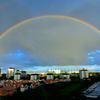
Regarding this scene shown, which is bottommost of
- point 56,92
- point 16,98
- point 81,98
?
point 56,92

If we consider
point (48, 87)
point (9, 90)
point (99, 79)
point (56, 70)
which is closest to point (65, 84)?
point (48, 87)

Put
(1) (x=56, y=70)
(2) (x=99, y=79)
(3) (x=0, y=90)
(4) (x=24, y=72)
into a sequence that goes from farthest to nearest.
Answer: (1) (x=56, y=70) → (4) (x=24, y=72) → (2) (x=99, y=79) → (3) (x=0, y=90)

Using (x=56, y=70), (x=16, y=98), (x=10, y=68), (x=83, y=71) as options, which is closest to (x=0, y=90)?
(x=16, y=98)

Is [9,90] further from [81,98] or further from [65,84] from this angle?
[65,84]

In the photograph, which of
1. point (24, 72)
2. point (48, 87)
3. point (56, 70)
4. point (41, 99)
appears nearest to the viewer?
point (41, 99)

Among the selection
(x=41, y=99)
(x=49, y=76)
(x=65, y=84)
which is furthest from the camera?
(x=49, y=76)

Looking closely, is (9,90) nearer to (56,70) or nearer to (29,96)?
(29,96)

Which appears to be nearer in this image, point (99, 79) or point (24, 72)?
point (99, 79)

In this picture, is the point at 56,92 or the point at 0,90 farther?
the point at 56,92

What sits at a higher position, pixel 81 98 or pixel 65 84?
pixel 81 98
